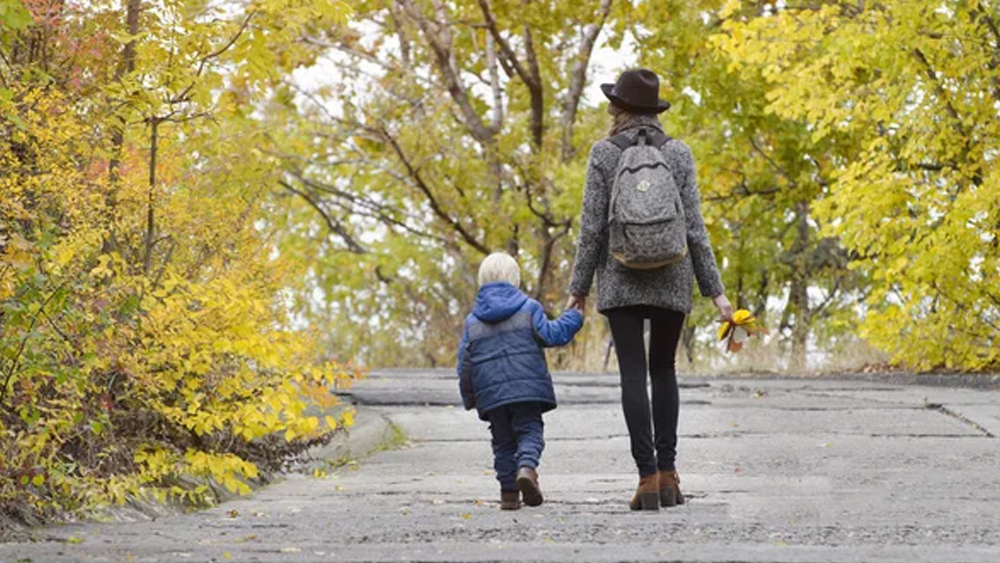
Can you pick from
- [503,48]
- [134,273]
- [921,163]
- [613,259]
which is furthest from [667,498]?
[503,48]

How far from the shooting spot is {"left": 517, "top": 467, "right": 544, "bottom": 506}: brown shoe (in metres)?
8.09

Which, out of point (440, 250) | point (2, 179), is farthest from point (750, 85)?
point (2, 179)

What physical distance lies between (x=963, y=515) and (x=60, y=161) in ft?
13.9

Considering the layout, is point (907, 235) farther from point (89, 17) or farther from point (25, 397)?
point (25, 397)

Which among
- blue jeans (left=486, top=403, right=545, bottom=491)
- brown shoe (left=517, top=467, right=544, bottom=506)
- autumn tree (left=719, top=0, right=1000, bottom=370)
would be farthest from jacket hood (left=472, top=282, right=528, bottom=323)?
autumn tree (left=719, top=0, right=1000, bottom=370)

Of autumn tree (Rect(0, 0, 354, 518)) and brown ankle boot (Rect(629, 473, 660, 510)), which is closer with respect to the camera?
autumn tree (Rect(0, 0, 354, 518))

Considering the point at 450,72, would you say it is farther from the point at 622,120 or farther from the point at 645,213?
the point at 645,213

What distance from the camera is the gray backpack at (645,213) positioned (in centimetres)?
779

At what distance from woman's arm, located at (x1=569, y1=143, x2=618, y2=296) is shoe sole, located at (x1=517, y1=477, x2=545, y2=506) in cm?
91

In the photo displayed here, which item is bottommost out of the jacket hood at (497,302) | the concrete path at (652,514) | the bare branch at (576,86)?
the concrete path at (652,514)

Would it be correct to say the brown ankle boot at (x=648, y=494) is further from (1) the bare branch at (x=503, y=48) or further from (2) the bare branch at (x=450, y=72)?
(2) the bare branch at (x=450, y=72)

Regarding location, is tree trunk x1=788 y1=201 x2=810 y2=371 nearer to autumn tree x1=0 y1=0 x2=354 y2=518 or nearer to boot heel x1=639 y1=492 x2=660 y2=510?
autumn tree x1=0 y1=0 x2=354 y2=518

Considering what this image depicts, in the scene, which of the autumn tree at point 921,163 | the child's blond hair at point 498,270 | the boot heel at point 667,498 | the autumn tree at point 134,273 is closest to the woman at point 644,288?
the boot heel at point 667,498

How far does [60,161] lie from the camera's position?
804 centimetres
